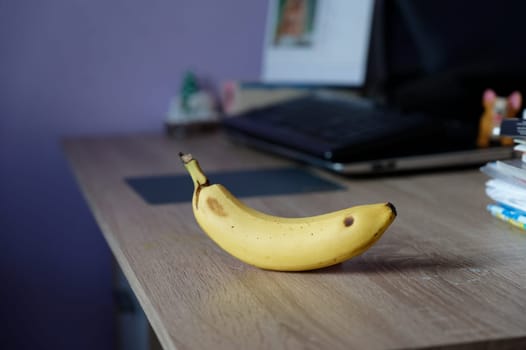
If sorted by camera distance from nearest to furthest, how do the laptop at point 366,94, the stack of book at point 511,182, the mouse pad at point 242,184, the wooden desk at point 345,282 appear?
the wooden desk at point 345,282 < the stack of book at point 511,182 < the mouse pad at point 242,184 < the laptop at point 366,94

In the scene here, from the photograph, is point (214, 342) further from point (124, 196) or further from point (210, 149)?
point (210, 149)

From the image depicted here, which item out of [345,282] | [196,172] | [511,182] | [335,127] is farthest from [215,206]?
[335,127]

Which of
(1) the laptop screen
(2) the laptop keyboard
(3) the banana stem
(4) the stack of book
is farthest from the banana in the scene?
(1) the laptop screen

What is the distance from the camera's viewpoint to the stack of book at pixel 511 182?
86 centimetres

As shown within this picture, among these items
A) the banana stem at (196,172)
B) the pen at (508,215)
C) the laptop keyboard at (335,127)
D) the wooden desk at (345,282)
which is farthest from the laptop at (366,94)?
the banana stem at (196,172)

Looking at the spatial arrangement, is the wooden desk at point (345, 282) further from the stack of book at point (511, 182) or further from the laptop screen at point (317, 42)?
the laptop screen at point (317, 42)

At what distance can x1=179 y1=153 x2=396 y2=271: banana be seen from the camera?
0.71 meters

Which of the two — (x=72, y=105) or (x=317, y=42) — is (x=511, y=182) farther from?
(x=72, y=105)

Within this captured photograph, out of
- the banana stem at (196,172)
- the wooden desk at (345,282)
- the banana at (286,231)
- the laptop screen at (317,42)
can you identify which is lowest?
the wooden desk at (345,282)

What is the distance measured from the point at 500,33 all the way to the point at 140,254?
34.1 inches

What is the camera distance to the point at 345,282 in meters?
0.72

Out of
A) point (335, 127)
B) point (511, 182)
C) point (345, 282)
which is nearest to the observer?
point (345, 282)

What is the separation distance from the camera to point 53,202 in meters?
1.70

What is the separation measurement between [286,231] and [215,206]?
8cm
